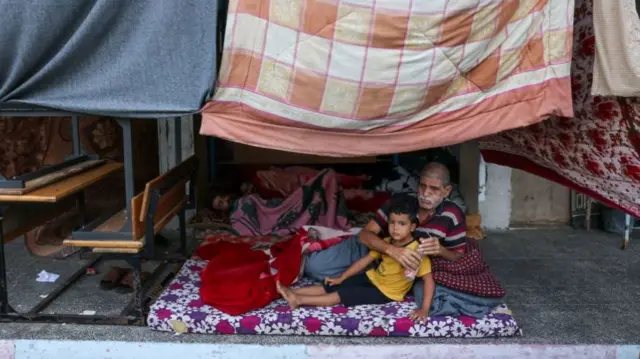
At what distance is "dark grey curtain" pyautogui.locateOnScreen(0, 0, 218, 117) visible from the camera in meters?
3.16

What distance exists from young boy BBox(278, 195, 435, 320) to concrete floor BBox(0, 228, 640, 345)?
0.30 meters

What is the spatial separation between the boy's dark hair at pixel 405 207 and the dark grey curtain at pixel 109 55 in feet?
4.55

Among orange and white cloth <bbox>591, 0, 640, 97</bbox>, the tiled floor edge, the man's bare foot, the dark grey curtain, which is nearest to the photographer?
orange and white cloth <bbox>591, 0, 640, 97</bbox>

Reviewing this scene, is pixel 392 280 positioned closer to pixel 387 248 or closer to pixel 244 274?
pixel 387 248

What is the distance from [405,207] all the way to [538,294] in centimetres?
147

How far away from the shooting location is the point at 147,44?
319cm

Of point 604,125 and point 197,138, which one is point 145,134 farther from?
point 604,125

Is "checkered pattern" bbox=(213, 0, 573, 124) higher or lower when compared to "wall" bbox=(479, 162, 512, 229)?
higher

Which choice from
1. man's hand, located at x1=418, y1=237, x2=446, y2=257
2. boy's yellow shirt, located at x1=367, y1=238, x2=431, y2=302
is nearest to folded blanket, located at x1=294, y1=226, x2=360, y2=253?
boy's yellow shirt, located at x1=367, y1=238, x2=431, y2=302

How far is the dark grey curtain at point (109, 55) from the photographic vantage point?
3.16 metres

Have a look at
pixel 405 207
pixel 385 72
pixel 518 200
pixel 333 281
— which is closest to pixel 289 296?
pixel 333 281

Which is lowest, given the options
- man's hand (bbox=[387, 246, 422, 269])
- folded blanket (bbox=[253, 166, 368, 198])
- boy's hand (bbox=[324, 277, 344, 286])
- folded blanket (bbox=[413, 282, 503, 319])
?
folded blanket (bbox=[413, 282, 503, 319])

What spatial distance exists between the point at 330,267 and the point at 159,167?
2907mm

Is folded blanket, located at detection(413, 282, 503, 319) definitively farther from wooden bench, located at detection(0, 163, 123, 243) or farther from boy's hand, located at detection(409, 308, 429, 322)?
wooden bench, located at detection(0, 163, 123, 243)
